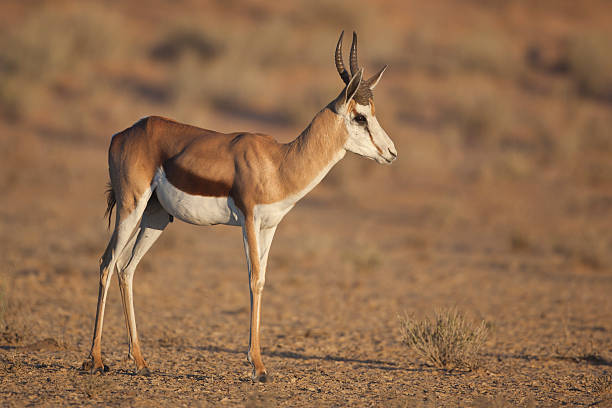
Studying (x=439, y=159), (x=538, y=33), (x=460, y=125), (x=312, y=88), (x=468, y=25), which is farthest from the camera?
(x=468, y=25)

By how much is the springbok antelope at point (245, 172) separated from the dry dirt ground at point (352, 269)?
899 millimetres

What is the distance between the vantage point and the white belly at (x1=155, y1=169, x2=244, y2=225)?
629 centimetres

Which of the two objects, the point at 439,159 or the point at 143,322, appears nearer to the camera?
the point at 143,322

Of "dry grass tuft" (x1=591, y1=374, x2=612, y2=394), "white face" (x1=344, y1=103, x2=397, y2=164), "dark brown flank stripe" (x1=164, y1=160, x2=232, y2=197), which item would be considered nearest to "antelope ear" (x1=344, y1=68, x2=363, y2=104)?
"white face" (x1=344, y1=103, x2=397, y2=164)

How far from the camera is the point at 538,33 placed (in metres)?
33.9

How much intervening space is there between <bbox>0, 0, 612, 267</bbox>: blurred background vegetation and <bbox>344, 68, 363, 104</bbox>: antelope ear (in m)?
9.27

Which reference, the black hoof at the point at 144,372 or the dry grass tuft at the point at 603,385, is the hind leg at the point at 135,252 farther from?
the dry grass tuft at the point at 603,385

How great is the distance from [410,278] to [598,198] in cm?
821

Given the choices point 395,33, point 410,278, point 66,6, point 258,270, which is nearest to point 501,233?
point 410,278

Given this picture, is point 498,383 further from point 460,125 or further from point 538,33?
point 538,33

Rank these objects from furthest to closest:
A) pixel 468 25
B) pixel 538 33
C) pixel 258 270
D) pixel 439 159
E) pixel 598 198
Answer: pixel 468 25 < pixel 538 33 < pixel 439 159 < pixel 598 198 < pixel 258 270

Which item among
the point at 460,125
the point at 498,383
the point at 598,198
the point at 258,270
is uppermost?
the point at 460,125

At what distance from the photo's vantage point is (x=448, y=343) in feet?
23.9

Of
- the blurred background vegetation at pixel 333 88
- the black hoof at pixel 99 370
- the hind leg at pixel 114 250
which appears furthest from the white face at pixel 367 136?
the blurred background vegetation at pixel 333 88
